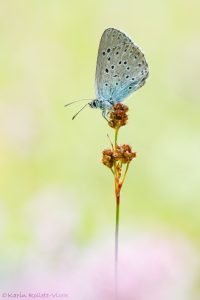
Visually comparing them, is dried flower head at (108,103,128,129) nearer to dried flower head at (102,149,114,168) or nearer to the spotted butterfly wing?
dried flower head at (102,149,114,168)

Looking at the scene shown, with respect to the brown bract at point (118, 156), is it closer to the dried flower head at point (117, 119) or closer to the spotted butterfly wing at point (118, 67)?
the dried flower head at point (117, 119)

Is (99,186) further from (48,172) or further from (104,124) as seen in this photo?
(104,124)

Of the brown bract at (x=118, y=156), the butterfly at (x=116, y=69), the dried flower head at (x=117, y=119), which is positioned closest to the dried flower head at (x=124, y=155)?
the brown bract at (x=118, y=156)

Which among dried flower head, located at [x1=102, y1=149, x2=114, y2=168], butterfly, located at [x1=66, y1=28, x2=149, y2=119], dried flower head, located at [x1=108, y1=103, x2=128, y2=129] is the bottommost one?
dried flower head, located at [x1=102, y1=149, x2=114, y2=168]

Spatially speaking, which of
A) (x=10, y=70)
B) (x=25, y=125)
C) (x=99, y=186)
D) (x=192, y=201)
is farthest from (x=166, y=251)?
(x=10, y=70)

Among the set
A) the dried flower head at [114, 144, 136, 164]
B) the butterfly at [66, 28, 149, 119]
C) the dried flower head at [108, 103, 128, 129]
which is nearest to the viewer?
the dried flower head at [114, 144, 136, 164]

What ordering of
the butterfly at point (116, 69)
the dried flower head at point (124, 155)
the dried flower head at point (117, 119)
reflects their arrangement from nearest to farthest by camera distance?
the dried flower head at point (124, 155), the dried flower head at point (117, 119), the butterfly at point (116, 69)

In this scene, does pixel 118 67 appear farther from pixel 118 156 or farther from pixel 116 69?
pixel 118 156

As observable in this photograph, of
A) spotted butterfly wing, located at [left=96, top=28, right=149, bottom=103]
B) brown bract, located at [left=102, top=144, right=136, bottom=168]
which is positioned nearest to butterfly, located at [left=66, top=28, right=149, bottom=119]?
spotted butterfly wing, located at [left=96, top=28, right=149, bottom=103]
